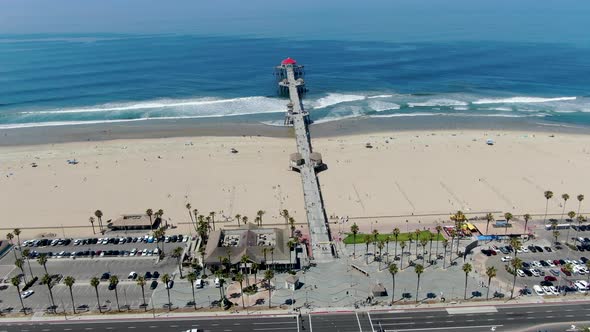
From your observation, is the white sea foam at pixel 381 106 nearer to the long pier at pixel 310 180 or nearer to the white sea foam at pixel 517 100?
the long pier at pixel 310 180

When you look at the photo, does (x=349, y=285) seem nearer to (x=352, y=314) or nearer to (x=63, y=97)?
(x=352, y=314)

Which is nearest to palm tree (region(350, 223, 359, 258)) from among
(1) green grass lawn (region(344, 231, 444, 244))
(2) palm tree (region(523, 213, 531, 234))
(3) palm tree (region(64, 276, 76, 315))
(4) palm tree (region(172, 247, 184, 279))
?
Result: (1) green grass lawn (region(344, 231, 444, 244))

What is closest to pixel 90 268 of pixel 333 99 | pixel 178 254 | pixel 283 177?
pixel 178 254

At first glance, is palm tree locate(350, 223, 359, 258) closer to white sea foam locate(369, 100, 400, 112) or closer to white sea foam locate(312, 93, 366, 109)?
white sea foam locate(369, 100, 400, 112)

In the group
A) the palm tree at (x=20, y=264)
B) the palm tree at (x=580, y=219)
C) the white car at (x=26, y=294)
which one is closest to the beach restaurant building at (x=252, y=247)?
the white car at (x=26, y=294)

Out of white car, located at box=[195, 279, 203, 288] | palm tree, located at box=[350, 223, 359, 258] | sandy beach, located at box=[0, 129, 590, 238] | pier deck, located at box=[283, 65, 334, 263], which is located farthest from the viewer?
sandy beach, located at box=[0, 129, 590, 238]
